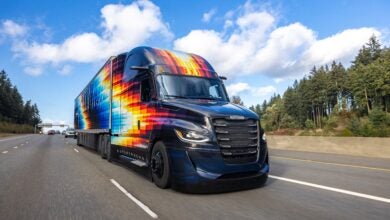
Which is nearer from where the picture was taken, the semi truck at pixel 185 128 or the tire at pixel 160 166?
the semi truck at pixel 185 128

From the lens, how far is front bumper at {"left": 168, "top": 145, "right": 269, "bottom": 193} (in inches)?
284

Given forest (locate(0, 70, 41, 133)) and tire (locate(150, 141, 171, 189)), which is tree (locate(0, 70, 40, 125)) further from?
tire (locate(150, 141, 171, 189))

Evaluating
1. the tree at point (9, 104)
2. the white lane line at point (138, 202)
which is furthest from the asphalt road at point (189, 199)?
the tree at point (9, 104)

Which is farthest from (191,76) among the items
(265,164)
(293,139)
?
(293,139)

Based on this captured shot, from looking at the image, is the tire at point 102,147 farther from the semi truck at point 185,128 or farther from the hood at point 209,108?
the hood at point 209,108

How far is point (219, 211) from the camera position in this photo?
6.12m

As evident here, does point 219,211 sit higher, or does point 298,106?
point 298,106

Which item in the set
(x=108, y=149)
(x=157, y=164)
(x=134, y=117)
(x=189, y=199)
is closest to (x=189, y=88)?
(x=157, y=164)

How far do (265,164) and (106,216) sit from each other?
3720 mm

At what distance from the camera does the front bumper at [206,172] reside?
23.6 feet

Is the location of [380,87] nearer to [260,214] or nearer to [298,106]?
[298,106]

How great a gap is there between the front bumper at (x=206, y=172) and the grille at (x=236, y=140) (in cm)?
15

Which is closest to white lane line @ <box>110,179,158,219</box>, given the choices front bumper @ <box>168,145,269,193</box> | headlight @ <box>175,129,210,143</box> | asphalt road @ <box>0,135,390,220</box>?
asphalt road @ <box>0,135,390,220</box>

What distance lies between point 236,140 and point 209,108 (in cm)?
89
